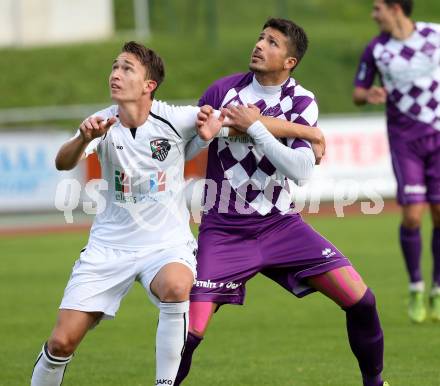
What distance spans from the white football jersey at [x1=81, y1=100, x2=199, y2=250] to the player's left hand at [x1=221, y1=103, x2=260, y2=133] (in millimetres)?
170

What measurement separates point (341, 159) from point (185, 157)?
13449mm

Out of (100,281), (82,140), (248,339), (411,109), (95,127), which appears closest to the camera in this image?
(95,127)

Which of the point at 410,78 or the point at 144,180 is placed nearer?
the point at 144,180

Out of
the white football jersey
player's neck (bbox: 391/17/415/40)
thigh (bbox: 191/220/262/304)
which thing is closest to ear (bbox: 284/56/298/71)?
the white football jersey

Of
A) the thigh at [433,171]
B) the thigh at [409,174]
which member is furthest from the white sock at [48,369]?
the thigh at [433,171]

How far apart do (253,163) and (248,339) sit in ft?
8.46

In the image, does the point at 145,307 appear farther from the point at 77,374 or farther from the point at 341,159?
the point at 341,159

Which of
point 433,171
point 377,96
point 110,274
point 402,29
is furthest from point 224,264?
point 402,29

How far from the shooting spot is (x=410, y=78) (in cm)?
910

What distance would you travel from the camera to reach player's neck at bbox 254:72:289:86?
6.03m

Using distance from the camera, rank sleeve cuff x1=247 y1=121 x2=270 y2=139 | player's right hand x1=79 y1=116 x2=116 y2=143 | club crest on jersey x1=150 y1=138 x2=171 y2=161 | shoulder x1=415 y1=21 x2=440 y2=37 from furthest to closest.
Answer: shoulder x1=415 y1=21 x2=440 y2=37, club crest on jersey x1=150 y1=138 x2=171 y2=161, sleeve cuff x1=247 y1=121 x2=270 y2=139, player's right hand x1=79 y1=116 x2=116 y2=143

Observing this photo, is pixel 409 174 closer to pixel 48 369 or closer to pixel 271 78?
pixel 271 78

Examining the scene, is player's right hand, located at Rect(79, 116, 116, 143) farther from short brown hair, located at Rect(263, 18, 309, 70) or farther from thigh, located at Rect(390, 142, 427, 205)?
thigh, located at Rect(390, 142, 427, 205)

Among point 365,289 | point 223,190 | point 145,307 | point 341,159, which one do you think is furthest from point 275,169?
point 341,159
